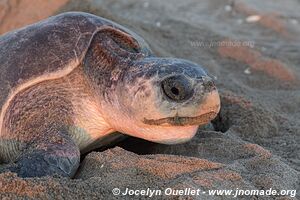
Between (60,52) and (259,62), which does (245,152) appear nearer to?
(60,52)

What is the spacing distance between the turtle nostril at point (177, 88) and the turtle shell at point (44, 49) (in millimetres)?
459

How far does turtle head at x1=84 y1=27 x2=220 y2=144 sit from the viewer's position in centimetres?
192

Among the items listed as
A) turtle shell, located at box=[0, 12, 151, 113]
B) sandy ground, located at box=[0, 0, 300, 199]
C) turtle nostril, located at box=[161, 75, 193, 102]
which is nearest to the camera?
sandy ground, located at box=[0, 0, 300, 199]

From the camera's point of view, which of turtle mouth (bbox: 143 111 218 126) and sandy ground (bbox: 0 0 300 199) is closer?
sandy ground (bbox: 0 0 300 199)

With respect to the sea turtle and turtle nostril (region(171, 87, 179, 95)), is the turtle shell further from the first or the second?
turtle nostril (region(171, 87, 179, 95))

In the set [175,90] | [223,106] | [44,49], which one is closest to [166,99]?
[175,90]

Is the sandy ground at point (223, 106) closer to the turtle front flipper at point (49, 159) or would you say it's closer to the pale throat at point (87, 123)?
the turtle front flipper at point (49, 159)

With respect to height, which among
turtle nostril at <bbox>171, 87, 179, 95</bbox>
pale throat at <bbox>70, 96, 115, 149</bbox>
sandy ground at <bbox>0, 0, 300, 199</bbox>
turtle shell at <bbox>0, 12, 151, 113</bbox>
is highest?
turtle shell at <bbox>0, 12, 151, 113</bbox>

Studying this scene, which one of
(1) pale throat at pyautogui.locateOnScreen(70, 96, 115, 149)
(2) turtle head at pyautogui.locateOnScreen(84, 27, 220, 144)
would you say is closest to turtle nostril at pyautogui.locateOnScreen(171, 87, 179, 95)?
(2) turtle head at pyautogui.locateOnScreen(84, 27, 220, 144)

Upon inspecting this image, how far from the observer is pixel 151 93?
1.95 m

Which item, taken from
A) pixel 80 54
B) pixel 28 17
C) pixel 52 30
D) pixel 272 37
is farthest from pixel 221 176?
pixel 272 37

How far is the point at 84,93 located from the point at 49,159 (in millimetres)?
443

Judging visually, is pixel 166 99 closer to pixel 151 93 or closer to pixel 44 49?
pixel 151 93

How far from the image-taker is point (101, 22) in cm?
228
